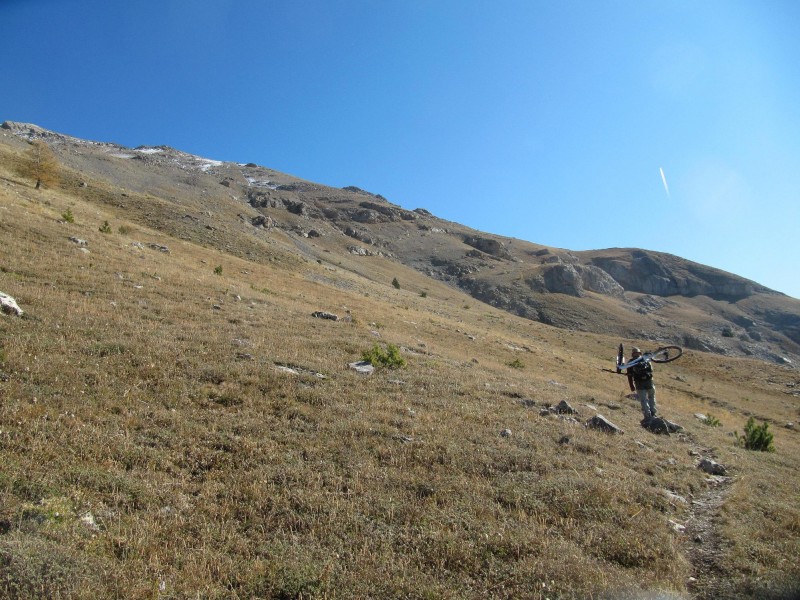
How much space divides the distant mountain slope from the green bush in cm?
3645

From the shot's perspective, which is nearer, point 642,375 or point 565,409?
point 565,409

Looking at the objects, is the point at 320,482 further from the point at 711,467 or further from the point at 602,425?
the point at 711,467

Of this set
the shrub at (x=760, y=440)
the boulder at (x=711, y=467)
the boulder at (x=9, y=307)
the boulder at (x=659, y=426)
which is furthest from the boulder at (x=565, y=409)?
the boulder at (x=9, y=307)

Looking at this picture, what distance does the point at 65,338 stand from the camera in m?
11.6

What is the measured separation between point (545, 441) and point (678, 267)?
20695cm

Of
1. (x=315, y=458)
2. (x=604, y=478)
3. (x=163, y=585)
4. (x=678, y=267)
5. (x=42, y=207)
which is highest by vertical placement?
(x=678, y=267)

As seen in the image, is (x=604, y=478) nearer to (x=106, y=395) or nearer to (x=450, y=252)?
(x=106, y=395)

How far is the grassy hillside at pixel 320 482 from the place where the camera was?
16.9 ft

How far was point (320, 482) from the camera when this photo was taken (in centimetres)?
704

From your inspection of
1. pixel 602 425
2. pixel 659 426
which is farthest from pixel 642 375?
pixel 602 425

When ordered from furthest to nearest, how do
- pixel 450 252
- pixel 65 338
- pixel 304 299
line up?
pixel 450 252
pixel 304 299
pixel 65 338

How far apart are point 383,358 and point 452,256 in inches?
4683

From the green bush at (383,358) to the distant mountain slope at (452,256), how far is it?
36.4 m

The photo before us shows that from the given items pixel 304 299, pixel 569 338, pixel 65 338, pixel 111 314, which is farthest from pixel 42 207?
pixel 569 338
